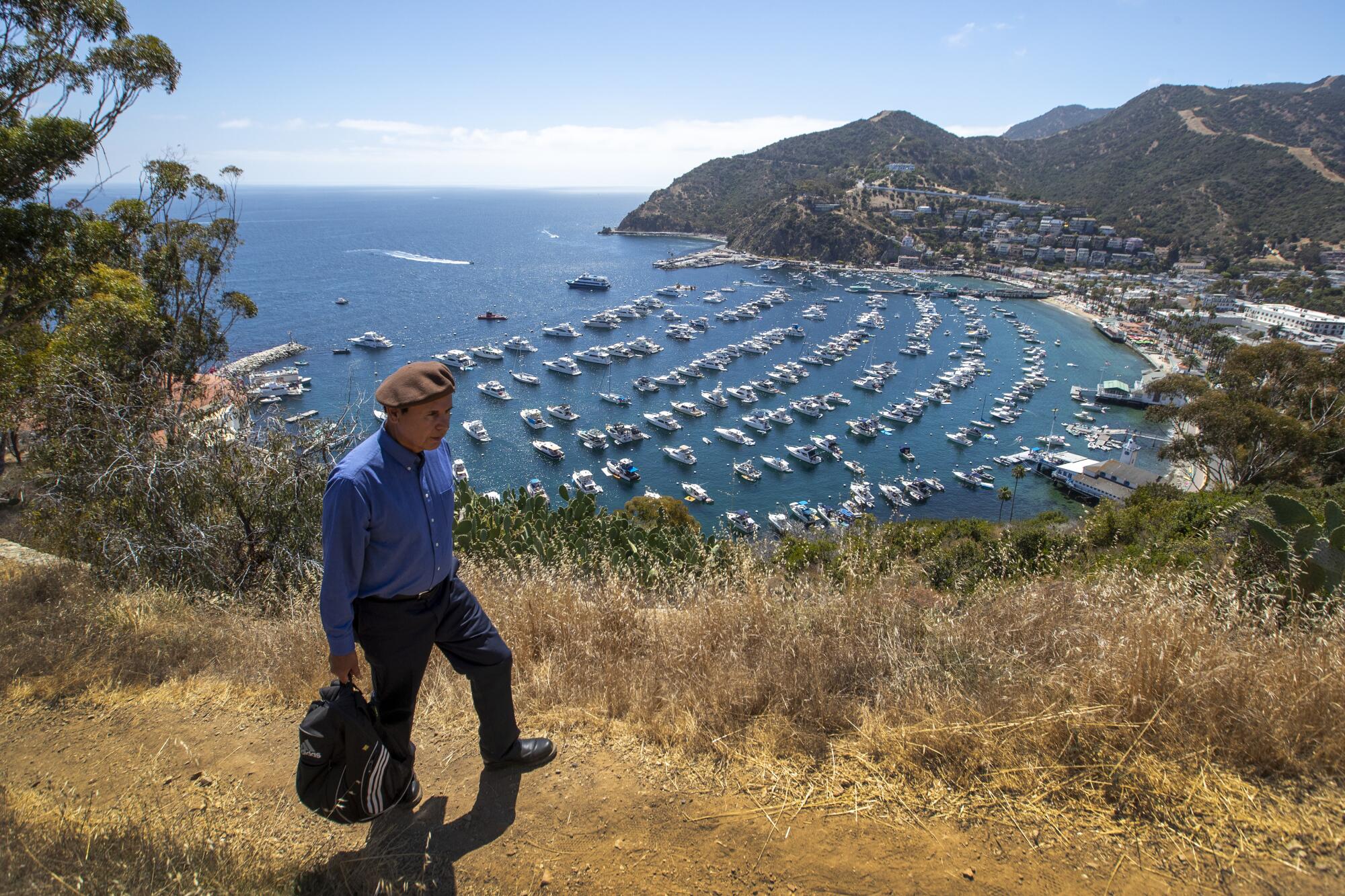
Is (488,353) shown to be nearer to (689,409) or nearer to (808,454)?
(689,409)

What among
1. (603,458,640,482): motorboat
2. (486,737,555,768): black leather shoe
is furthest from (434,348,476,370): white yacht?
(486,737,555,768): black leather shoe

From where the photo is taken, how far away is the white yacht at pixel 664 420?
33.4 m

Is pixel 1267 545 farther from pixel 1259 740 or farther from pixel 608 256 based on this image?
pixel 608 256

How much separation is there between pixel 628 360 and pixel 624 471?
18718 mm

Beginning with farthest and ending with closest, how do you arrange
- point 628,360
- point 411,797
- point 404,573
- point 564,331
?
1. point 564,331
2. point 628,360
3. point 411,797
4. point 404,573

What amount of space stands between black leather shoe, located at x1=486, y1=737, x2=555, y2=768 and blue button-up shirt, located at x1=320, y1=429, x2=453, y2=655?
0.69m

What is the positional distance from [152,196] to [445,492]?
49.8 ft

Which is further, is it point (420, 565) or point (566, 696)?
point (566, 696)

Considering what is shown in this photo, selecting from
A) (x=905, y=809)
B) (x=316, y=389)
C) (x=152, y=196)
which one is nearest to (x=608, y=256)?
(x=316, y=389)

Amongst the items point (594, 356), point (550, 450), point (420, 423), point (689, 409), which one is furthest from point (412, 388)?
point (594, 356)

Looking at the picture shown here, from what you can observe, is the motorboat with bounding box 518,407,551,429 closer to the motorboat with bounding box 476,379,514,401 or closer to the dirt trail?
the motorboat with bounding box 476,379,514,401

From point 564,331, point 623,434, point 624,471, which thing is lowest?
point 624,471

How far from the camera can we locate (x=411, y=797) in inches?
82.3

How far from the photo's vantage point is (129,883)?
1.56m
